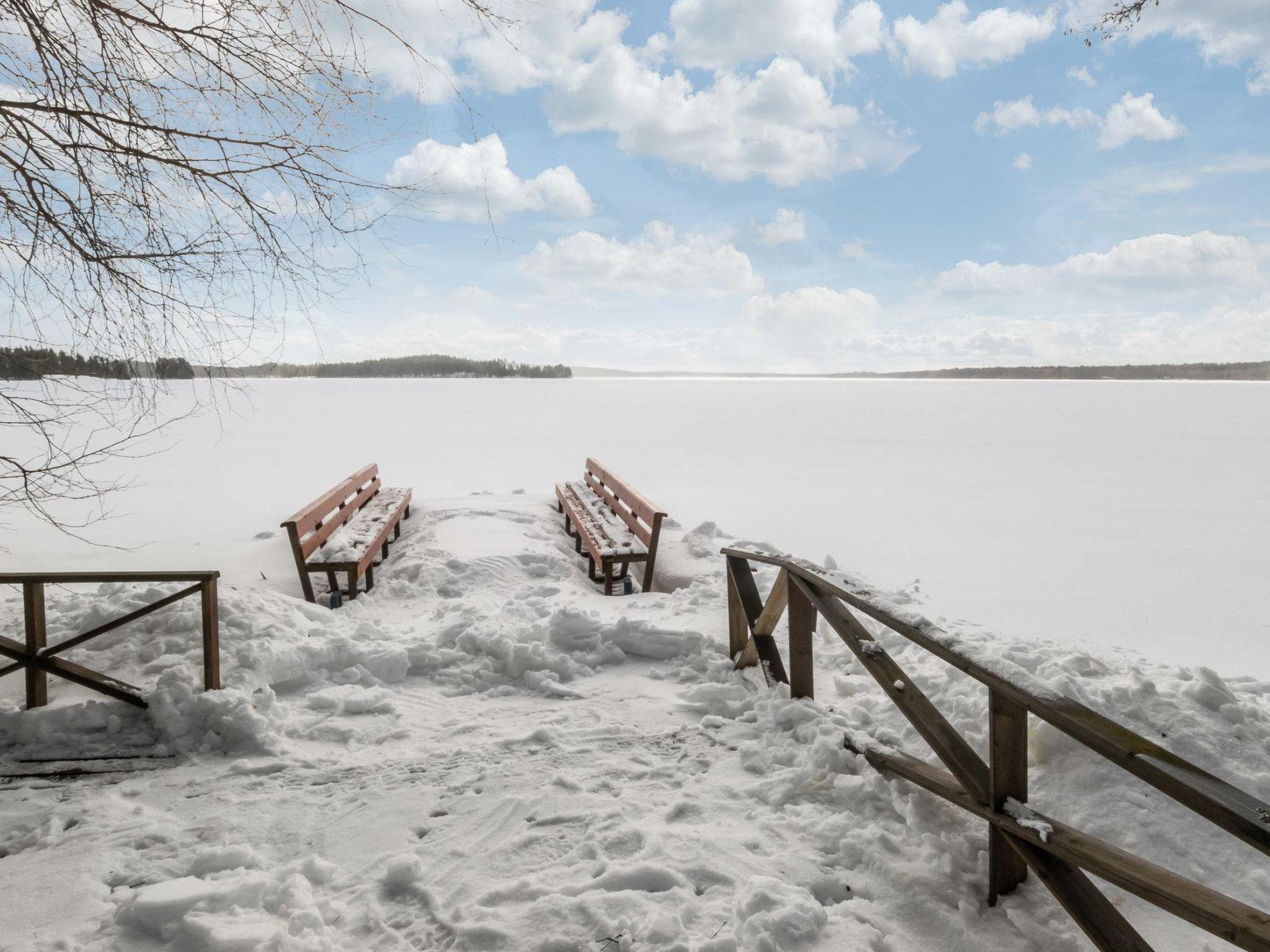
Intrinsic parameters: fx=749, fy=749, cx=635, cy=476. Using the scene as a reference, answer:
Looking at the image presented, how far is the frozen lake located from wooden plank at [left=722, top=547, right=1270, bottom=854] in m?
4.03

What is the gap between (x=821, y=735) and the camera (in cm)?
343

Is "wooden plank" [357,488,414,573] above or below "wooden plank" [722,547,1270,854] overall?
below

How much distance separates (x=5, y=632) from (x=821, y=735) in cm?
499

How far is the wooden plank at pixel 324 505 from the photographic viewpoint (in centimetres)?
643

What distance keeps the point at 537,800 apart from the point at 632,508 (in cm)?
500

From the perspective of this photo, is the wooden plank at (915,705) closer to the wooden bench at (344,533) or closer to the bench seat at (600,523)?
the bench seat at (600,523)

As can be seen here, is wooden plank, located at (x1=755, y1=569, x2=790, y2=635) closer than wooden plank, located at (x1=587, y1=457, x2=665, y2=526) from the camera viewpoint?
Yes

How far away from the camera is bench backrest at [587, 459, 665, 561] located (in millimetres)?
6984

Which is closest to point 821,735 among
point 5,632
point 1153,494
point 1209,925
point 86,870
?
point 1209,925

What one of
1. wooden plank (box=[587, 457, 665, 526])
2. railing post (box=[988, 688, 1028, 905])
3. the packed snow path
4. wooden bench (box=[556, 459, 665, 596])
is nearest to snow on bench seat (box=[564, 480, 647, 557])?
wooden bench (box=[556, 459, 665, 596])

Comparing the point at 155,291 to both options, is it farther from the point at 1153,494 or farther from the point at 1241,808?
the point at 1153,494

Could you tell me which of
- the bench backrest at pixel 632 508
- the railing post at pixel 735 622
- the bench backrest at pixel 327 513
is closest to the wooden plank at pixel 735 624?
the railing post at pixel 735 622

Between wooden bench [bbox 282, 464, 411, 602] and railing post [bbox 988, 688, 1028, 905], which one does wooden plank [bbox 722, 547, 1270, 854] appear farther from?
wooden bench [bbox 282, 464, 411, 602]

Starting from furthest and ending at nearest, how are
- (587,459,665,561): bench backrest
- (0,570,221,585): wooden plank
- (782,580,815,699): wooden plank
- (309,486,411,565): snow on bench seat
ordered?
(587,459,665,561): bench backrest
(309,486,411,565): snow on bench seat
(0,570,221,585): wooden plank
(782,580,815,699): wooden plank
